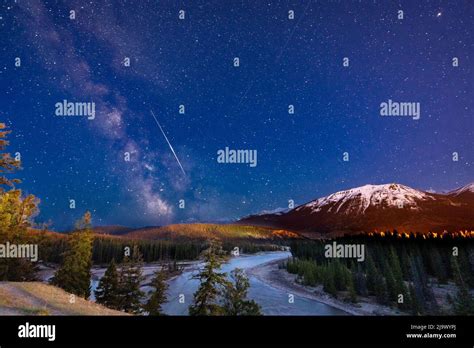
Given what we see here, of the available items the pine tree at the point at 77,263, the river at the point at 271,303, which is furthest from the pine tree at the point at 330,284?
the pine tree at the point at 77,263

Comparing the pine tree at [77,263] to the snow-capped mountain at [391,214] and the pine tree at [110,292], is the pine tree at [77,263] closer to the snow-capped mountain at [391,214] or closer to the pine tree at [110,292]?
the pine tree at [110,292]

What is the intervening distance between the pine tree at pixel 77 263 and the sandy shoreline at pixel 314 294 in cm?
3358

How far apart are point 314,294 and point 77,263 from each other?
37.3m

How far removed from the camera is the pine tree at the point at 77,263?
2727 centimetres

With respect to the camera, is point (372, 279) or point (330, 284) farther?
point (330, 284)

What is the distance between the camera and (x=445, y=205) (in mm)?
60094

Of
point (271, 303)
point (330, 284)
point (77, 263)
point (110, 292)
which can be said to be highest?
point (77, 263)

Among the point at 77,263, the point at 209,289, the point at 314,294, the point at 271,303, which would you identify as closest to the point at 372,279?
the point at 314,294

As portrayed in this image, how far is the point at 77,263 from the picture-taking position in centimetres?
2802

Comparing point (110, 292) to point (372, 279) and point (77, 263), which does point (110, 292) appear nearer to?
point (77, 263)

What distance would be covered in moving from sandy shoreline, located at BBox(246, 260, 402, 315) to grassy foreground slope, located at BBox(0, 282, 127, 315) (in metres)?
34.1

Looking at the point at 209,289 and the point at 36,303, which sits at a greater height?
the point at 36,303

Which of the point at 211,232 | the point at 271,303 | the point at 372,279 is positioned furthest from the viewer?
the point at 211,232
